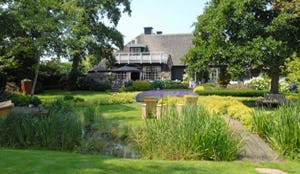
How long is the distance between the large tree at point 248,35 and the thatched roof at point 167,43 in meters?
29.1

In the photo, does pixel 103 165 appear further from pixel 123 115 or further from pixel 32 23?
pixel 32 23

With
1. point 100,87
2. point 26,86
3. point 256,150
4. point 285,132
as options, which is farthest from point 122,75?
point 285,132

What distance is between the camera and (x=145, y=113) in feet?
40.9

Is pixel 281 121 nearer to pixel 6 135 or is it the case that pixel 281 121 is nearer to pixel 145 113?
pixel 145 113

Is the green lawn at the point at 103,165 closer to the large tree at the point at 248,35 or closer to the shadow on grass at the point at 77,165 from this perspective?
the shadow on grass at the point at 77,165

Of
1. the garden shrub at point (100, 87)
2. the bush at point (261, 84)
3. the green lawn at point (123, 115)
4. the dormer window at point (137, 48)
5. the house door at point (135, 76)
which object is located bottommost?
the green lawn at point (123, 115)

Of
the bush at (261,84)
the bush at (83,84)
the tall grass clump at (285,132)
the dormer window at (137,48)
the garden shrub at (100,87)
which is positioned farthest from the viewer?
the dormer window at (137,48)

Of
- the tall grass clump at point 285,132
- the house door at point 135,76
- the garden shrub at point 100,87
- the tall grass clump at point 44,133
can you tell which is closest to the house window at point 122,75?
the house door at point 135,76

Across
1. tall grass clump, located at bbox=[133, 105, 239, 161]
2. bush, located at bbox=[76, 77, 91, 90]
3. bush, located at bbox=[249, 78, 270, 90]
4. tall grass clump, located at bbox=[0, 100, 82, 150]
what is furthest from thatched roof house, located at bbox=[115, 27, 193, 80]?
tall grass clump, located at bbox=[133, 105, 239, 161]

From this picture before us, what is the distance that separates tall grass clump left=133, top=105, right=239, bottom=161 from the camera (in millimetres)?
6715

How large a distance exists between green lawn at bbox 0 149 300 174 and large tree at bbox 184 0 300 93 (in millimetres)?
9464

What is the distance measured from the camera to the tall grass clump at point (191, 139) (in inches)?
264

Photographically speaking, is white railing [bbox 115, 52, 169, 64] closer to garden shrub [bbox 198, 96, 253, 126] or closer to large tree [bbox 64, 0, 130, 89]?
large tree [bbox 64, 0, 130, 89]

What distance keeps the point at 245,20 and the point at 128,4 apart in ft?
69.5
